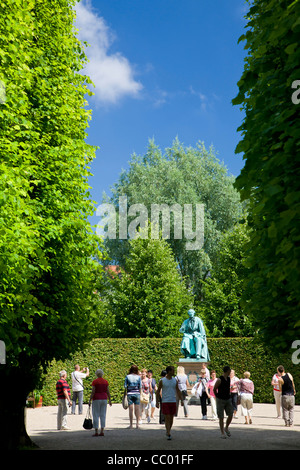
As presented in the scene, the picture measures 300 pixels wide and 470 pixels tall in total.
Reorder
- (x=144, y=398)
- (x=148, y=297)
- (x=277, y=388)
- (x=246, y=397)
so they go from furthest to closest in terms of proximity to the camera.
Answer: (x=148, y=297), (x=277, y=388), (x=144, y=398), (x=246, y=397)

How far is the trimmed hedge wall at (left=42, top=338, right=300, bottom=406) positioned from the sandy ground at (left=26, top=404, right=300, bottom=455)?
6429 millimetres

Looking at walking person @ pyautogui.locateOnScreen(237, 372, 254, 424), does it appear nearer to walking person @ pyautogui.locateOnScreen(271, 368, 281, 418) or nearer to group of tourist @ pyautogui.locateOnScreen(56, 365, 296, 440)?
group of tourist @ pyautogui.locateOnScreen(56, 365, 296, 440)

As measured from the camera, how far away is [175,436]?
1478 cm

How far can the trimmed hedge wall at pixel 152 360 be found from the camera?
28.0 metres

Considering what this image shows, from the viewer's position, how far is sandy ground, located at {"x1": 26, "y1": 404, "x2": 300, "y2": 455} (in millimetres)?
12914

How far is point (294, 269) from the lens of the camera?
6.04 m

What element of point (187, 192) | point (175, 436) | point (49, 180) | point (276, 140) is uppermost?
point (187, 192)

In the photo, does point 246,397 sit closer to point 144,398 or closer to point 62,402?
point 144,398

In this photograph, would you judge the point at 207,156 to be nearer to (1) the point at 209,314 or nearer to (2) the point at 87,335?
(1) the point at 209,314

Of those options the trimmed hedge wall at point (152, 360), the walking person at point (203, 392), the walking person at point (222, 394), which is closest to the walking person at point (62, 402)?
the walking person at point (222, 394)

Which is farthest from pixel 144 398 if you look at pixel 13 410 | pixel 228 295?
pixel 228 295

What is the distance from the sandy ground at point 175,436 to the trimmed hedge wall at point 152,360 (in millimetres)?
6429

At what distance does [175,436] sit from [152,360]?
15455mm
